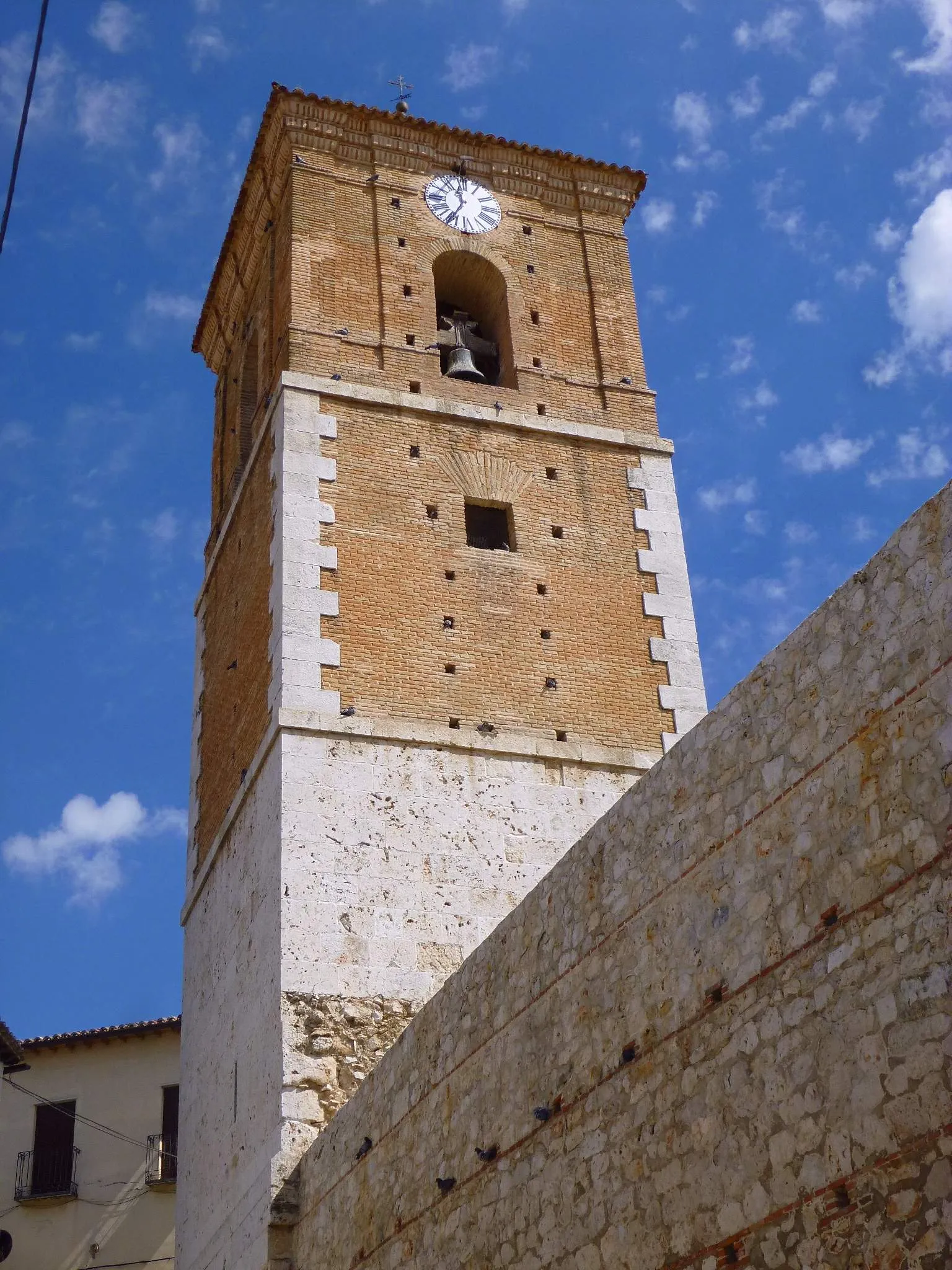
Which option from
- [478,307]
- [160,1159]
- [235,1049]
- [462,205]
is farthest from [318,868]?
[160,1159]

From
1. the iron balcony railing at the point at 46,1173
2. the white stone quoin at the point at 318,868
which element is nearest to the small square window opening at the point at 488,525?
the white stone quoin at the point at 318,868

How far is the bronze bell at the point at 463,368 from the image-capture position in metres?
14.5

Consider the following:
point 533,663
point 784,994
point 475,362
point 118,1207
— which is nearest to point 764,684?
point 784,994

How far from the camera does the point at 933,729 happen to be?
15.8ft

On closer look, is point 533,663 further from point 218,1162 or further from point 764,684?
point 764,684

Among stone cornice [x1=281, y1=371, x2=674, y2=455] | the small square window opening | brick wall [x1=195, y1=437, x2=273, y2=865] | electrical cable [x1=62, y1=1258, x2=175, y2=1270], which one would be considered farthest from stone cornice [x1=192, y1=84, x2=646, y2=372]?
electrical cable [x1=62, y1=1258, x2=175, y2=1270]

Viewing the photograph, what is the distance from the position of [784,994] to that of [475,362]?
10894mm

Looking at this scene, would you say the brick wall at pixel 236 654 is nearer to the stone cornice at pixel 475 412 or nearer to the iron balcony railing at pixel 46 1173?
the stone cornice at pixel 475 412

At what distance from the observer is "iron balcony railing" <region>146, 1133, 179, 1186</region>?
18531 millimetres

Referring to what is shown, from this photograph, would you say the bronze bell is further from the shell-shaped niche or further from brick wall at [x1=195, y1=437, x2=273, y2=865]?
brick wall at [x1=195, y1=437, x2=273, y2=865]

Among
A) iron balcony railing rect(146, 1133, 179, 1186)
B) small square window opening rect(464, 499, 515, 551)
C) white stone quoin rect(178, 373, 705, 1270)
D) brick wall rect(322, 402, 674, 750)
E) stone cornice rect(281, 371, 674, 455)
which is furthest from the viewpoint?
iron balcony railing rect(146, 1133, 179, 1186)

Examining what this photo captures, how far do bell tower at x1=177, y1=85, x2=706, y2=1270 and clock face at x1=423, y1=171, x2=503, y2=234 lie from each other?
0.09ft

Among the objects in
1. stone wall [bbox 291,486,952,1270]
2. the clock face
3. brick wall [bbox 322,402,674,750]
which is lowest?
stone wall [bbox 291,486,952,1270]

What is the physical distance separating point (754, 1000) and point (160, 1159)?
14980 mm
